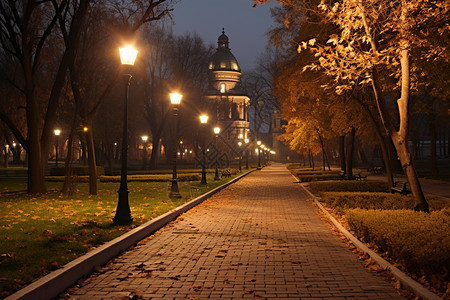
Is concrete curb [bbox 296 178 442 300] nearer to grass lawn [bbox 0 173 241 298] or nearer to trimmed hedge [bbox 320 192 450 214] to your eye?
trimmed hedge [bbox 320 192 450 214]

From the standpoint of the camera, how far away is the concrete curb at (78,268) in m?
5.04

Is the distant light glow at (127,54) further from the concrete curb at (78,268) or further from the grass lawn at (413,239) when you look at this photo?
the grass lawn at (413,239)

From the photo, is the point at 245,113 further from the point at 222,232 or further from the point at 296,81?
the point at 222,232

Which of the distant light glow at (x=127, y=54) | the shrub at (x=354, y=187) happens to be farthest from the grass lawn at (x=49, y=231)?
the shrub at (x=354, y=187)

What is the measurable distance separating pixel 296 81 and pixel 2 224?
14796 mm

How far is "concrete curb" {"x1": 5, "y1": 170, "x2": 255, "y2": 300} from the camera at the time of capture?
504cm

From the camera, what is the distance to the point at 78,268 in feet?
20.3

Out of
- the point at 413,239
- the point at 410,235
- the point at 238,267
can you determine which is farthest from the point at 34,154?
the point at 413,239

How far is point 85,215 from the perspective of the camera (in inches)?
471

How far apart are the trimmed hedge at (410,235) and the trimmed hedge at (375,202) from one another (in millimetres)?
2718

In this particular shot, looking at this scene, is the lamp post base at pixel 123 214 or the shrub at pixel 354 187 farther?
the shrub at pixel 354 187

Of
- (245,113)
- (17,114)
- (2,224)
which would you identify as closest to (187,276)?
(2,224)

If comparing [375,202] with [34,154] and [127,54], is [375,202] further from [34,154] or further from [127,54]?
[34,154]

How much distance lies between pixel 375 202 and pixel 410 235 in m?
6.81
